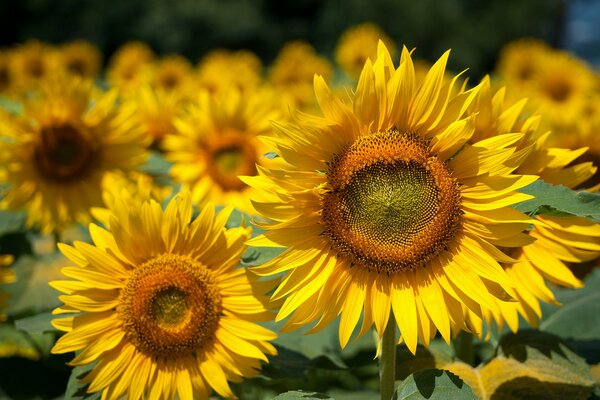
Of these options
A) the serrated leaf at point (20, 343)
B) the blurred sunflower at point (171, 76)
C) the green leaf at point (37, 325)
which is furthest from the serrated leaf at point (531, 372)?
the blurred sunflower at point (171, 76)

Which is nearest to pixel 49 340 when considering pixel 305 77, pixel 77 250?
pixel 77 250

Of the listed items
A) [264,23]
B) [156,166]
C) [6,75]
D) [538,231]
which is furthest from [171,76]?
[264,23]

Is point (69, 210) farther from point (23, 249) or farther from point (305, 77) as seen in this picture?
point (305, 77)

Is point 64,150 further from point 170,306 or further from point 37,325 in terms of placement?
point 170,306

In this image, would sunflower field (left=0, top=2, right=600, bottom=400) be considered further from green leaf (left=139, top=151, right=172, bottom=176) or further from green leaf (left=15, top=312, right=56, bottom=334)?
green leaf (left=139, top=151, right=172, bottom=176)

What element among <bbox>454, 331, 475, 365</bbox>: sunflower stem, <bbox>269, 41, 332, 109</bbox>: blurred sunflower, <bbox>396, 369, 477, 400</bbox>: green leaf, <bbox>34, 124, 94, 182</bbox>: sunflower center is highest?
<bbox>269, 41, 332, 109</bbox>: blurred sunflower

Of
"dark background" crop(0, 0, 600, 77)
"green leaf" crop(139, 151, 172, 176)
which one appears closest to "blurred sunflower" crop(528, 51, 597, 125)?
"green leaf" crop(139, 151, 172, 176)
